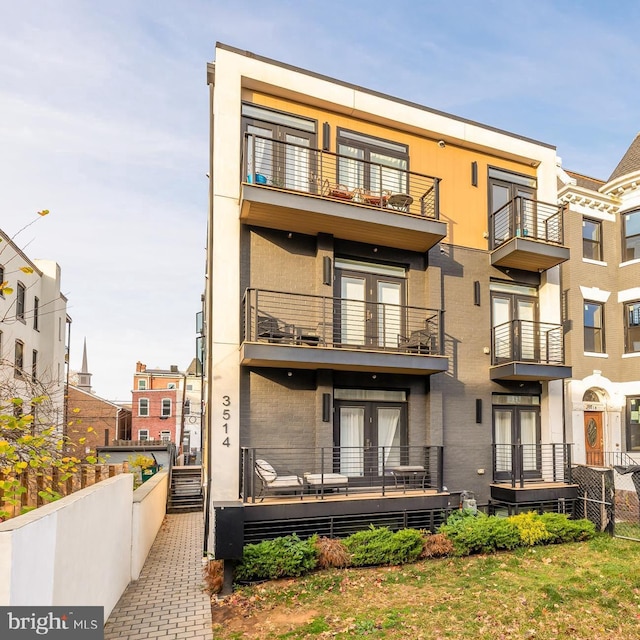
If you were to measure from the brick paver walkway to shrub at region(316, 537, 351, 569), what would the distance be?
2.02 meters

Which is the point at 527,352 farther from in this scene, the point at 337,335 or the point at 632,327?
the point at 337,335

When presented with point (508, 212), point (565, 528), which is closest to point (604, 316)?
point (508, 212)

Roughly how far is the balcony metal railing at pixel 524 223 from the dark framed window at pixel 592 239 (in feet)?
7.93

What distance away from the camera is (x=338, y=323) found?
10.6 metres

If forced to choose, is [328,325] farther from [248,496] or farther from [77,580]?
[77,580]

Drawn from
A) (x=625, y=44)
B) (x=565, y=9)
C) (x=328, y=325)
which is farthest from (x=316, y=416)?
(x=625, y=44)

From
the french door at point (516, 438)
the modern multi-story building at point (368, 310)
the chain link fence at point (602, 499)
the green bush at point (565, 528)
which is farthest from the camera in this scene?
the french door at point (516, 438)

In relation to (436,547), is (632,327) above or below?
above

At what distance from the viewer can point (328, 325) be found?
406 inches

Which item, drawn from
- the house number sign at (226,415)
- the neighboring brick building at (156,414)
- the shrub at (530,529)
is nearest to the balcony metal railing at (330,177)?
the house number sign at (226,415)

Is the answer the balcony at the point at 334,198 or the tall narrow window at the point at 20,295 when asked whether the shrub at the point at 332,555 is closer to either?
the balcony at the point at 334,198

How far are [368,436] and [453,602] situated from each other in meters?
4.14

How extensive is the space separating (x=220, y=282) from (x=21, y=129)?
4279 millimetres

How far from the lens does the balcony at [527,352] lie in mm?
11602
